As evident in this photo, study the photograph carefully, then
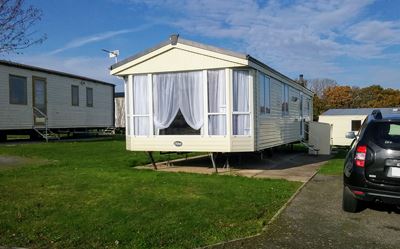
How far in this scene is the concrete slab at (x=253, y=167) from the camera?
11.2 m

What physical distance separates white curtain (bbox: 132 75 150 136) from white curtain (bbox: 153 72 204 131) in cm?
28

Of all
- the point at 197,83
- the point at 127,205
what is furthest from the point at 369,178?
the point at 197,83

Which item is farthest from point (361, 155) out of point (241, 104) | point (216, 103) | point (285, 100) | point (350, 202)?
point (285, 100)

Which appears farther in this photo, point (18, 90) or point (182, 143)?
point (18, 90)

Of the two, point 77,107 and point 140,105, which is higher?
point 77,107

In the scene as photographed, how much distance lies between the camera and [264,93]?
12.9m

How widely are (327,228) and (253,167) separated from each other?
688 cm

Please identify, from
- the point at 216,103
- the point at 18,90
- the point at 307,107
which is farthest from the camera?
the point at 18,90

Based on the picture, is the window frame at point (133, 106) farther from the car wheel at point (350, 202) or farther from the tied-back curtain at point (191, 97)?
the car wheel at point (350, 202)

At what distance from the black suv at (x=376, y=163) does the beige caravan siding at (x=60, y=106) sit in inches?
733

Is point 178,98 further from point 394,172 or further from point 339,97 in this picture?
point 339,97

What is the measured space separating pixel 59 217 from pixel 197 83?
617 cm

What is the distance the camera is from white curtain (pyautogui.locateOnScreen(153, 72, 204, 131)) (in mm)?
11664

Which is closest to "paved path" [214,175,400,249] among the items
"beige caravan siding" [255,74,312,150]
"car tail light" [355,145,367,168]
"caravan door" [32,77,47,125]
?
"car tail light" [355,145,367,168]
